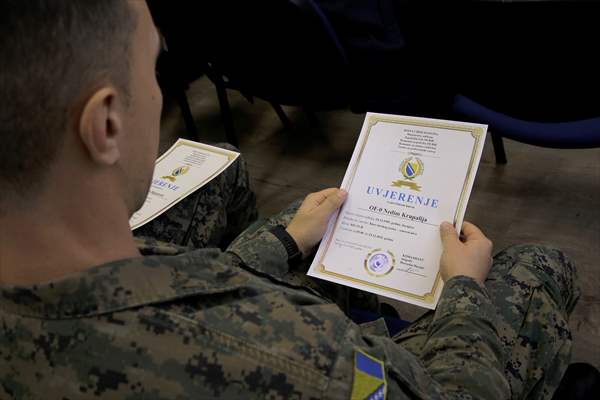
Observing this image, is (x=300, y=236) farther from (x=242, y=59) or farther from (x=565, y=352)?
(x=242, y=59)

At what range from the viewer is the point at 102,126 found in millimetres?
458

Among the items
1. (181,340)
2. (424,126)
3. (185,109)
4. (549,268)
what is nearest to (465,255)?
(549,268)

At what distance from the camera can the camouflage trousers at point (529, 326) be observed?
0.77 meters

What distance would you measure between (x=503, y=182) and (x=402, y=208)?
0.95 m

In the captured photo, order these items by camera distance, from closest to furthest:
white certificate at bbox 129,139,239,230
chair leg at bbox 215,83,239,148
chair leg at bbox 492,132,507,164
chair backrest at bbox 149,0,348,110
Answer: white certificate at bbox 129,139,239,230
chair backrest at bbox 149,0,348,110
chair leg at bbox 492,132,507,164
chair leg at bbox 215,83,239,148

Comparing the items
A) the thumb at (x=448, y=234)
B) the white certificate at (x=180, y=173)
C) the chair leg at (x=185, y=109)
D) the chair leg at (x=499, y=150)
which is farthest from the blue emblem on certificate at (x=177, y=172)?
the chair leg at (x=499, y=150)

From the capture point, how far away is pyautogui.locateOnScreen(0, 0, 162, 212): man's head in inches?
17.1

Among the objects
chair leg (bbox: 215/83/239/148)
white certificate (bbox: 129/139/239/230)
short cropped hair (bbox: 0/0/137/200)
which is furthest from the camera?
chair leg (bbox: 215/83/239/148)

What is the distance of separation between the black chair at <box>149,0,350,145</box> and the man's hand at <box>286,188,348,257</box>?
0.52 meters

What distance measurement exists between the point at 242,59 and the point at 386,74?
40 cm

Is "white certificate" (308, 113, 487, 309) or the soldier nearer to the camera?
the soldier

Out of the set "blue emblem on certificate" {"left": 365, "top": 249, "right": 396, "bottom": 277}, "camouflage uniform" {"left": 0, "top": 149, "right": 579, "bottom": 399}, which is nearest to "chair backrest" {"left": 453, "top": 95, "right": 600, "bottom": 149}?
"blue emblem on certificate" {"left": 365, "top": 249, "right": 396, "bottom": 277}

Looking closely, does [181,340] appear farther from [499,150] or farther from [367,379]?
[499,150]

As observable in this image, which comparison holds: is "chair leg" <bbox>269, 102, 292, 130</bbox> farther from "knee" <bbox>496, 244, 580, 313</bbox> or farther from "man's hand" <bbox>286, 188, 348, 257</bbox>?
"knee" <bbox>496, 244, 580, 313</bbox>
